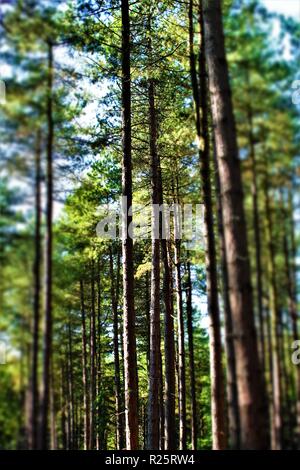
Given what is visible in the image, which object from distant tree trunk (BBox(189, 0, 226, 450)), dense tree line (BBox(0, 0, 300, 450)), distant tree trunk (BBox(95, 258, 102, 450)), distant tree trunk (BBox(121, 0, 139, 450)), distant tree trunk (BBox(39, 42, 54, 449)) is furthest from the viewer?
distant tree trunk (BBox(95, 258, 102, 450))

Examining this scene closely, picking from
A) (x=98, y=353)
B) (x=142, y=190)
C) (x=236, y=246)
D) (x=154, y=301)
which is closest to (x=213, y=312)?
(x=236, y=246)

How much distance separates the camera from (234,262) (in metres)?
4.20

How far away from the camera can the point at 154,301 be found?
30.0ft

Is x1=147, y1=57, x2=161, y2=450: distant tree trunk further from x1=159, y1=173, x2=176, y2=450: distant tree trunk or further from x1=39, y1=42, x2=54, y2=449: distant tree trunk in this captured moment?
x1=39, y1=42, x2=54, y2=449: distant tree trunk

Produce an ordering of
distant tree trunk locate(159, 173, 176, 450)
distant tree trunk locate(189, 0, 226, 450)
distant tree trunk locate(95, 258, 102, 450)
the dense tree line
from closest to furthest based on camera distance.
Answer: the dense tree line < distant tree trunk locate(189, 0, 226, 450) < distant tree trunk locate(159, 173, 176, 450) < distant tree trunk locate(95, 258, 102, 450)

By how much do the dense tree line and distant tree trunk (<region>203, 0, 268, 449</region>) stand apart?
0.01 m

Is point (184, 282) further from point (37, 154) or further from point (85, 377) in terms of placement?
point (37, 154)

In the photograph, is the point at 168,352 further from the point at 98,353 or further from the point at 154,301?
the point at 98,353

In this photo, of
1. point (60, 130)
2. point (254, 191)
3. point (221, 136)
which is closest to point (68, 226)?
point (60, 130)

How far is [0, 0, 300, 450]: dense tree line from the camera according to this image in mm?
5023

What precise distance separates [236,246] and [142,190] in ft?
19.7

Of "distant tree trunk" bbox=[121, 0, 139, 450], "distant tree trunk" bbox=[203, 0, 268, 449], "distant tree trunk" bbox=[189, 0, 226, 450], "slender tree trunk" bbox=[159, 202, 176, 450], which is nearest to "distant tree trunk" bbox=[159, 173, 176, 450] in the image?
"slender tree trunk" bbox=[159, 202, 176, 450]

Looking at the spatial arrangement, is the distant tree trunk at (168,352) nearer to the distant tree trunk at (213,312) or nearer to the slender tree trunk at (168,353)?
the slender tree trunk at (168,353)

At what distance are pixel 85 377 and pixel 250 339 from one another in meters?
8.71
